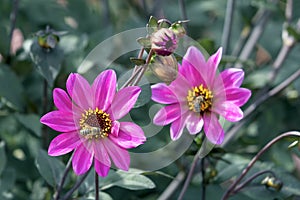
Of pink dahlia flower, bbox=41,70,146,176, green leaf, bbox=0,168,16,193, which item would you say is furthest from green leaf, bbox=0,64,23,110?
pink dahlia flower, bbox=41,70,146,176

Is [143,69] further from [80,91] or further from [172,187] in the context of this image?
[172,187]

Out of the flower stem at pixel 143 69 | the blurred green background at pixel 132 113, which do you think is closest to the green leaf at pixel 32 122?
the blurred green background at pixel 132 113

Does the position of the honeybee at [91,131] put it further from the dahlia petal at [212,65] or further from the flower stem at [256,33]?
the flower stem at [256,33]

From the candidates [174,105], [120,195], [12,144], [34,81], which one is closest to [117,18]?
[34,81]

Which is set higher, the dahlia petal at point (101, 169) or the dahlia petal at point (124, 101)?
the dahlia petal at point (124, 101)

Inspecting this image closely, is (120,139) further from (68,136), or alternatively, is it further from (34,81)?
(34,81)

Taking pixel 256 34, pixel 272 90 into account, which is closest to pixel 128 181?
pixel 272 90
